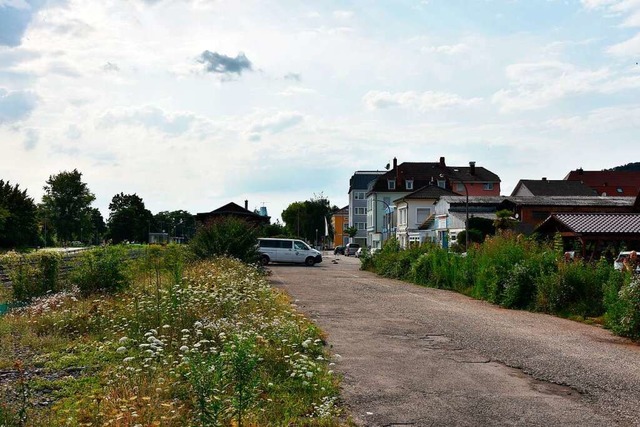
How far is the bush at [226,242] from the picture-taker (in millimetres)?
29047

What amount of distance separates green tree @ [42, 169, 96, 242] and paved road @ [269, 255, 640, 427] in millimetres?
100065

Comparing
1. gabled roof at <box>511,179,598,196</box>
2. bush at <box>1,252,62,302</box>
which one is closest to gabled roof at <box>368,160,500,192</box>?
gabled roof at <box>511,179,598,196</box>

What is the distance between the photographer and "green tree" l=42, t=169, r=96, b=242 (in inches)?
4259

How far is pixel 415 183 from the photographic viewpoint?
102938 millimetres

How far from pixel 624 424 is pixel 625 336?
22.6 feet

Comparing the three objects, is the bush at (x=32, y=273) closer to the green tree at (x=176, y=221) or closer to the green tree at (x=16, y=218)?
the green tree at (x=16, y=218)

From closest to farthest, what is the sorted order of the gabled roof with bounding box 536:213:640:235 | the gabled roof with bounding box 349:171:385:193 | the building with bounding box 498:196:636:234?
the gabled roof with bounding box 536:213:640:235
the building with bounding box 498:196:636:234
the gabled roof with bounding box 349:171:385:193

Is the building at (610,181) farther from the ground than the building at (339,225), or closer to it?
farther from the ground

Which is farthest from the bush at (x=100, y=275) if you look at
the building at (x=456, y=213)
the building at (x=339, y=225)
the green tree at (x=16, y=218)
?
the building at (x=339, y=225)

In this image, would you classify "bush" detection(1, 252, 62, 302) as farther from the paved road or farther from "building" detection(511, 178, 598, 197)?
"building" detection(511, 178, 598, 197)

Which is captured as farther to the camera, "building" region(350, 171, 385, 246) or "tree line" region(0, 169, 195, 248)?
"building" region(350, 171, 385, 246)

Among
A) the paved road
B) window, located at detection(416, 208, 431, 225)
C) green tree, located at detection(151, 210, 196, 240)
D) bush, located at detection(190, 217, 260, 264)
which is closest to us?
the paved road

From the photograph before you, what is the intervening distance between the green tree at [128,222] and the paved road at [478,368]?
105 metres

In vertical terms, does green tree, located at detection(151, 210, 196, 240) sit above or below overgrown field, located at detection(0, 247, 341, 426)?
above
